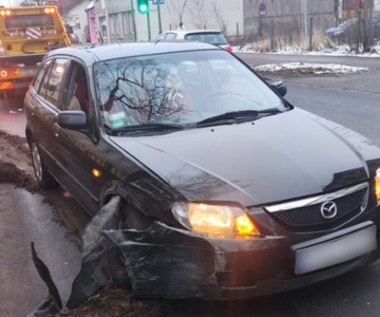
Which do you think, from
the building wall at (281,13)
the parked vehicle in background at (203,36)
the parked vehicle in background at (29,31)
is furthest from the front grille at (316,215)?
the building wall at (281,13)

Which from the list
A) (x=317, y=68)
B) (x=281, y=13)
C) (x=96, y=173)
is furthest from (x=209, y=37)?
(x=281, y=13)

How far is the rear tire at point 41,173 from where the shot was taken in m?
6.23

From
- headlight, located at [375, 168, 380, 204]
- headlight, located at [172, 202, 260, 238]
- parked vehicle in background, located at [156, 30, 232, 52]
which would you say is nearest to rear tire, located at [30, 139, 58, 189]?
headlight, located at [172, 202, 260, 238]

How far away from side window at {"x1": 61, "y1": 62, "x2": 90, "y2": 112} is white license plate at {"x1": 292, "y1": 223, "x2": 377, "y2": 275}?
7.38 ft

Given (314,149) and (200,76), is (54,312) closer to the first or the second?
(314,149)

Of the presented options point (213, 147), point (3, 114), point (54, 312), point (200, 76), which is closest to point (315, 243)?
point (213, 147)

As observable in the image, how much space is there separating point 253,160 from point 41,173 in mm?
3760

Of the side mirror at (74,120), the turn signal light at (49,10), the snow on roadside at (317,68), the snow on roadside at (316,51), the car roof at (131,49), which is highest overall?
the turn signal light at (49,10)

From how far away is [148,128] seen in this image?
13.1 ft

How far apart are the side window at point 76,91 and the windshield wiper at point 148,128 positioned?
51cm

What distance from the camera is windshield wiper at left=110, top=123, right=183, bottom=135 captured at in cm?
397

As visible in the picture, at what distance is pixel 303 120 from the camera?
4137 millimetres

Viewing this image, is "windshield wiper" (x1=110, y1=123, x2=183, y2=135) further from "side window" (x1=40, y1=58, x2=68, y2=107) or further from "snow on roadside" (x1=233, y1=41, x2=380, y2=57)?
"snow on roadside" (x1=233, y1=41, x2=380, y2=57)

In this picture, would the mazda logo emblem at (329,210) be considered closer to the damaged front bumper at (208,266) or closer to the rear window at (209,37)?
the damaged front bumper at (208,266)
